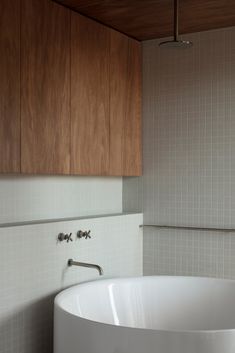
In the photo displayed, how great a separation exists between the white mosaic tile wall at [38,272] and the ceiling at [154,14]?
1195 mm

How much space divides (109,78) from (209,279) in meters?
1.35

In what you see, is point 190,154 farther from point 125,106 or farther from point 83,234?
point 83,234

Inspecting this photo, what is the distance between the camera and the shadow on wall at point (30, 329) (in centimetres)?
232

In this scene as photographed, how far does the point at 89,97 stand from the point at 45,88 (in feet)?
1.32

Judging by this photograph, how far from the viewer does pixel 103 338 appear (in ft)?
6.45

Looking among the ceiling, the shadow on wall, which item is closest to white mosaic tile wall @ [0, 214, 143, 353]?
the shadow on wall

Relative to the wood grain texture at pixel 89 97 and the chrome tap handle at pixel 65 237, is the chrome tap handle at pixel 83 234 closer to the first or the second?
the chrome tap handle at pixel 65 237

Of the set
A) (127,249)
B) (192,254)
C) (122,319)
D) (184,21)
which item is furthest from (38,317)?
(184,21)

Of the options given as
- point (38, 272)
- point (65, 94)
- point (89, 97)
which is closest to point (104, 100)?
point (89, 97)

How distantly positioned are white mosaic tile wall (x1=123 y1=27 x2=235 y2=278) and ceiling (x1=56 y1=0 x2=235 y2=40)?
0.16 metres

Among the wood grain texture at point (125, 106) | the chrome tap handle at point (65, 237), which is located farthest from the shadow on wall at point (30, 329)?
the wood grain texture at point (125, 106)

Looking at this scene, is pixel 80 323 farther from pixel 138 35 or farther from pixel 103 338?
pixel 138 35

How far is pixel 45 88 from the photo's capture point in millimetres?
2516

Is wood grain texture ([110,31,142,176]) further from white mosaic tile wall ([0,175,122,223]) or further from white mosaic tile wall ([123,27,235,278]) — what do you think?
white mosaic tile wall ([0,175,122,223])
